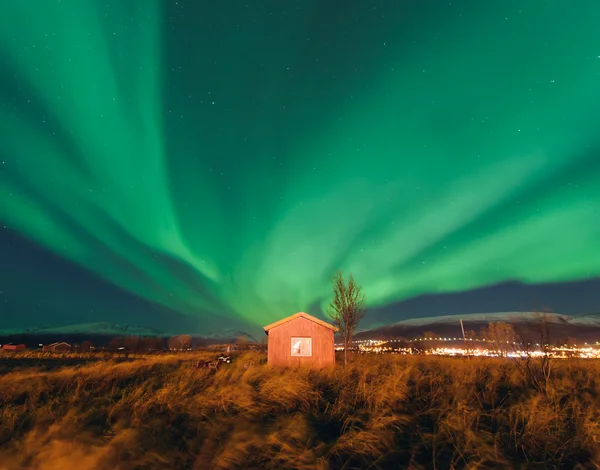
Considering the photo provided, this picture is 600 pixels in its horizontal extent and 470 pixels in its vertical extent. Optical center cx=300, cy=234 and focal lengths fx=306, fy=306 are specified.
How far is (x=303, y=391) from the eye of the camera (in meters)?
6.70

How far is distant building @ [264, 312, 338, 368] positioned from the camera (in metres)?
18.7

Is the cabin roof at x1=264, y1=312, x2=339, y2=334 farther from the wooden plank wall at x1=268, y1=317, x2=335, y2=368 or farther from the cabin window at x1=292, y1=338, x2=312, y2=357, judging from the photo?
the cabin window at x1=292, y1=338, x2=312, y2=357

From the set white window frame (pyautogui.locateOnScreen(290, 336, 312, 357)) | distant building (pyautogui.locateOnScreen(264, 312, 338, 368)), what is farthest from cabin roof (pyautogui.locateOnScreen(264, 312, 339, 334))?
white window frame (pyautogui.locateOnScreen(290, 336, 312, 357))

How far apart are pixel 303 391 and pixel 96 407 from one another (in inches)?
171

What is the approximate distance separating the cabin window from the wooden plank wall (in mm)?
187

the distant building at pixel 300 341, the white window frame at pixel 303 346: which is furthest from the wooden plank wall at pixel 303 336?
the white window frame at pixel 303 346

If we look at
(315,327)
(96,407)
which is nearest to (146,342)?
(315,327)

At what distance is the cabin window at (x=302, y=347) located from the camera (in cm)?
1878

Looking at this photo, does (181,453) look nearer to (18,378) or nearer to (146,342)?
(18,378)

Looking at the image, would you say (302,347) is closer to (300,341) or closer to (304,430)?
(300,341)

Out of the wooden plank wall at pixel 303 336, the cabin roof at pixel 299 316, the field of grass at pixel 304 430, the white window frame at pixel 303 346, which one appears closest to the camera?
the field of grass at pixel 304 430

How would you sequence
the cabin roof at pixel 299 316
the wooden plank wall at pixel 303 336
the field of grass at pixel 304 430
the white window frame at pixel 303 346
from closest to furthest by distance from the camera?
the field of grass at pixel 304 430
the wooden plank wall at pixel 303 336
the white window frame at pixel 303 346
the cabin roof at pixel 299 316

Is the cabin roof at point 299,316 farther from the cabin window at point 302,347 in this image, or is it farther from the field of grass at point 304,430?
the field of grass at point 304,430

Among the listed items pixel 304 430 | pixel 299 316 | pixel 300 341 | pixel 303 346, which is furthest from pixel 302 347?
pixel 304 430
